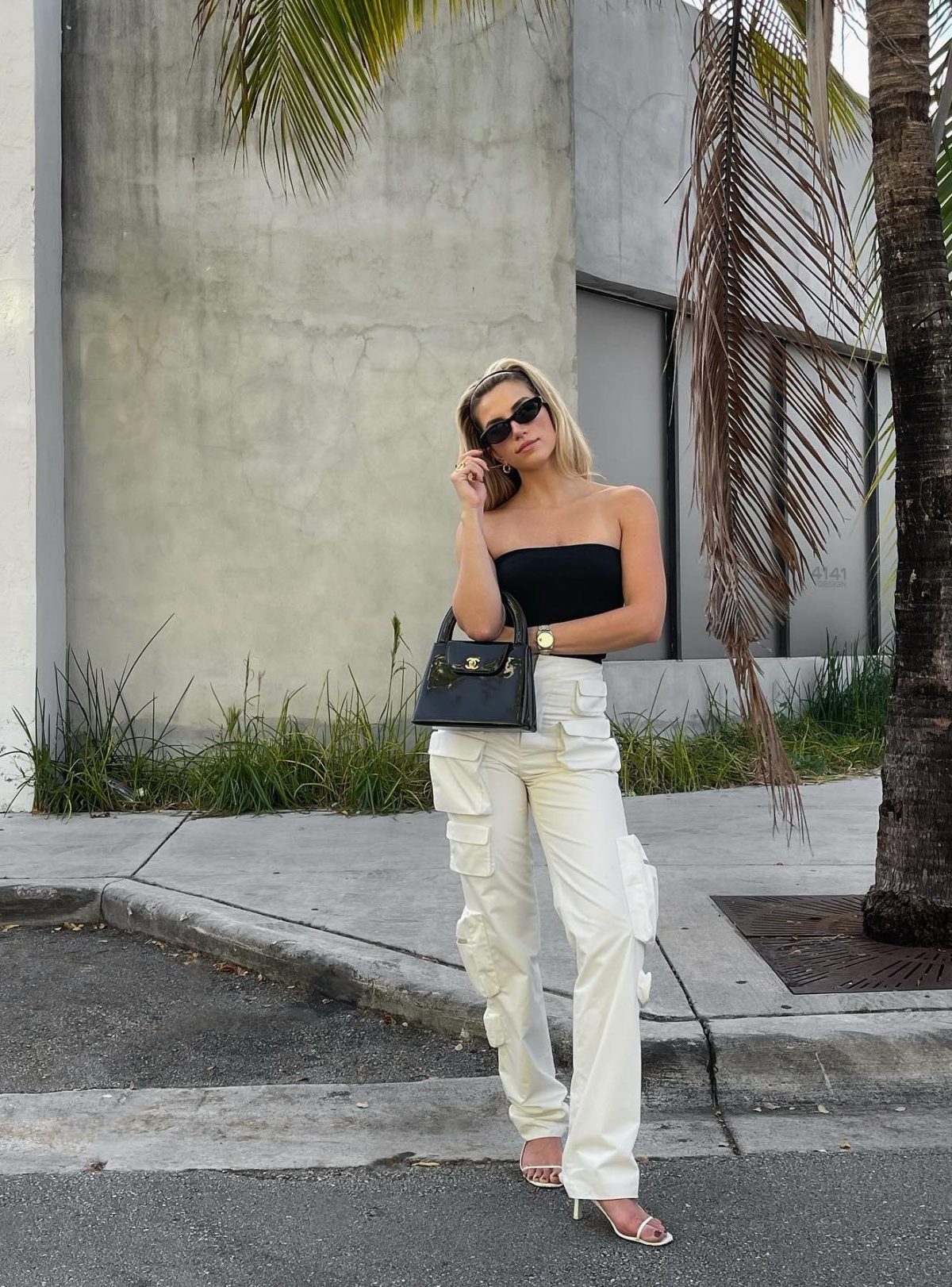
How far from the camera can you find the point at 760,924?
5.07 meters

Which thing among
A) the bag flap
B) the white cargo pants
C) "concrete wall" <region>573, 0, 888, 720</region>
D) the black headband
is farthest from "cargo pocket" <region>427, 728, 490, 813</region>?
"concrete wall" <region>573, 0, 888, 720</region>

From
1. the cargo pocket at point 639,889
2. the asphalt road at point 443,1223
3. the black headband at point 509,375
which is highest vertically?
the black headband at point 509,375

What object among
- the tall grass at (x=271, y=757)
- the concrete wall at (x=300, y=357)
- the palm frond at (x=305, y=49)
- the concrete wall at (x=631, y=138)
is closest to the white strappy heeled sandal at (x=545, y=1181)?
the tall grass at (x=271, y=757)

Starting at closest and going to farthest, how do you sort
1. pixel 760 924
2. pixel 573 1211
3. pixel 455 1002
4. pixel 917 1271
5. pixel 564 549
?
pixel 917 1271
pixel 573 1211
pixel 564 549
pixel 455 1002
pixel 760 924

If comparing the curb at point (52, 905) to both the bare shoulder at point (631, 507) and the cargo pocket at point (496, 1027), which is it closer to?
the cargo pocket at point (496, 1027)

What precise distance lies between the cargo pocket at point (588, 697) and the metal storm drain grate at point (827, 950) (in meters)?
1.67

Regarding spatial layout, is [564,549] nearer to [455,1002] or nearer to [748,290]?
[455,1002]

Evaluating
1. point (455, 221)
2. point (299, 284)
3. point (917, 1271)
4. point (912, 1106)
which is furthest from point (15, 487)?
point (917, 1271)

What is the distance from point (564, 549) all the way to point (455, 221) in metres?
6.09

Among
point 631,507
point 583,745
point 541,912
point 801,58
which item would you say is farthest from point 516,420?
point 801,58

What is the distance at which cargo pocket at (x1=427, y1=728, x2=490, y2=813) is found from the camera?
3.04 meters

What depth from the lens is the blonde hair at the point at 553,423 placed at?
127 inches

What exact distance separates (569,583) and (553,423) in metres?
0.44

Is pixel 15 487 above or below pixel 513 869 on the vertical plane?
above
